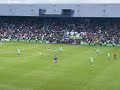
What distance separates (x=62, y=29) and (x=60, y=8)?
6426 mm

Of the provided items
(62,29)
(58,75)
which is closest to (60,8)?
(62,29)

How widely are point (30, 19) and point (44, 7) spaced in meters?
7.62

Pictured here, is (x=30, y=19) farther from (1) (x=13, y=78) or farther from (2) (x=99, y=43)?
(1) (x=13, y=78)

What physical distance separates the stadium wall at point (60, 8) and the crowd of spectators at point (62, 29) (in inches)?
135

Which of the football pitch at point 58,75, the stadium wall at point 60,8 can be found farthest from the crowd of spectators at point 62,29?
the football pitch at point 58,75

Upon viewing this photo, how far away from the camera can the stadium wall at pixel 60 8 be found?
8406cm

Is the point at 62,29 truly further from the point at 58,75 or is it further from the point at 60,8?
the point at 58,75

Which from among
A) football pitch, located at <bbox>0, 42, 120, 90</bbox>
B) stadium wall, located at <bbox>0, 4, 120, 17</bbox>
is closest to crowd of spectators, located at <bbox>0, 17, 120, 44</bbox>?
stadium wall, located at <bbox>0, 4, 120, 17</bbox>

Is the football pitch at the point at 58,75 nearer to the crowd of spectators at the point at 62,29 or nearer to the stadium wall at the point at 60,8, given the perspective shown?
the crowd of spectators at the point at 62,29

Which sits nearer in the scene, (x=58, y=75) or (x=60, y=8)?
(x=58, y=75)

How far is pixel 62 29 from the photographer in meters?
86.3

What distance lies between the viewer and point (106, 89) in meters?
26.5

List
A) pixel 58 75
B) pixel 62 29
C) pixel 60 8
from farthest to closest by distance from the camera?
1. pixel 60 8
2. pixel 62 29
3. pixel 58 75

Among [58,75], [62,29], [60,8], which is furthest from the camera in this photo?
[60,8]
